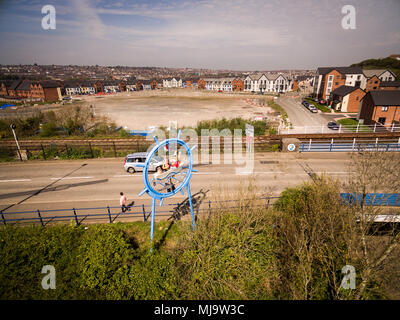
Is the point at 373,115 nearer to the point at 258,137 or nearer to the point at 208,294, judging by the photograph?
the point at 258,137

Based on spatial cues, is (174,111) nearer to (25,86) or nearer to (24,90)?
(24,90)

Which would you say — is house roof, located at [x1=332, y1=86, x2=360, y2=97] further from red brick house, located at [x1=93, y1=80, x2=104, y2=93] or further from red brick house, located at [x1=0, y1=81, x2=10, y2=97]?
red brick house, located at [x1=0, y1=81, x2=10, y2=97]

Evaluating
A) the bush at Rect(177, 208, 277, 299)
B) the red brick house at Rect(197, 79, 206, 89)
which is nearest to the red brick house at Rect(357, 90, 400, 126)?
the bush at Rect(177, 208, 277, 299)

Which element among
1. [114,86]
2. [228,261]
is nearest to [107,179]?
[228,261]

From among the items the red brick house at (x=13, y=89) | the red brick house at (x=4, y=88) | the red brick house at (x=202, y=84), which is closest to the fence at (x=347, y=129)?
the red brick house at (x=202, y=84)

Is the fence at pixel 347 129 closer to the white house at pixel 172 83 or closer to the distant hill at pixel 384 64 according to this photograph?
the distant hill at pixel 384 64

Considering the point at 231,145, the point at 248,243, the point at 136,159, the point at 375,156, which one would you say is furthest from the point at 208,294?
the point at 231,145
